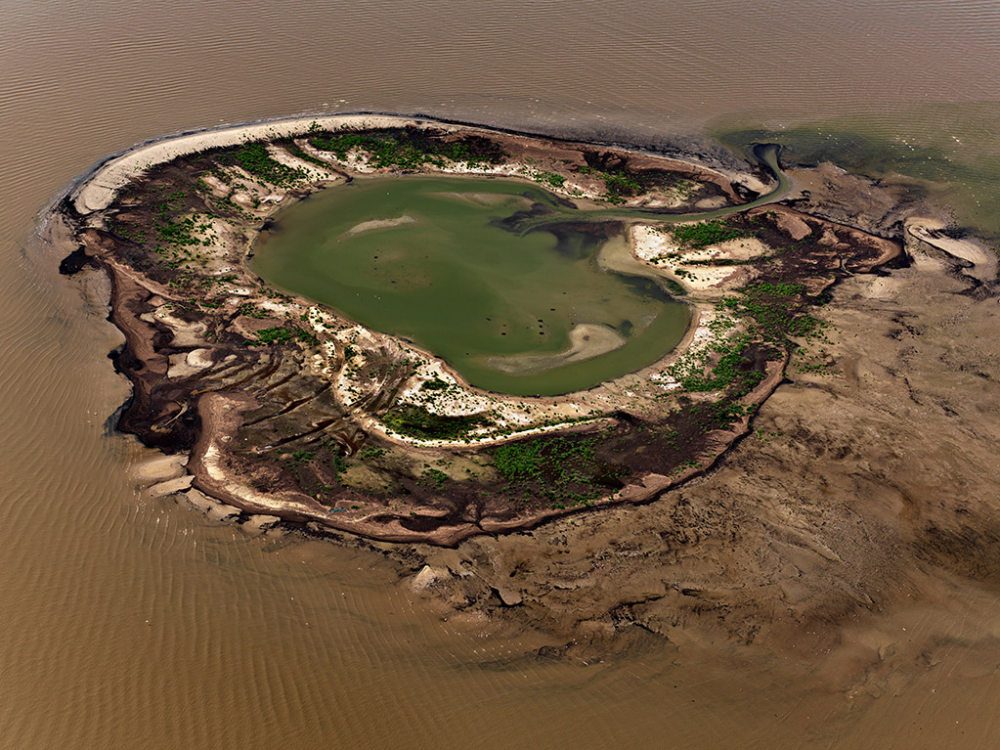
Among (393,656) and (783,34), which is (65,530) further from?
(783,34)

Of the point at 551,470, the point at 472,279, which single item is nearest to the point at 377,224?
the point at 472,279

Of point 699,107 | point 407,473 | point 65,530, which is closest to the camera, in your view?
point 65,530

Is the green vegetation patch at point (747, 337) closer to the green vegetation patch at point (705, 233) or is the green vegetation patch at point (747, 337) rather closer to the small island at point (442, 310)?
the small island at point (442, 310)

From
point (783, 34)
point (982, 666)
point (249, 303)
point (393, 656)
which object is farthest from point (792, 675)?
point (783, 34)

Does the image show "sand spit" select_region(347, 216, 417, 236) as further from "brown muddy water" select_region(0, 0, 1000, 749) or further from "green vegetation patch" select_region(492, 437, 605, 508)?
"green vegetation patch" select_region(492, 437, 605, 508)

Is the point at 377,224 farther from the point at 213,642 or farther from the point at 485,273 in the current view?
the point at 213,642
